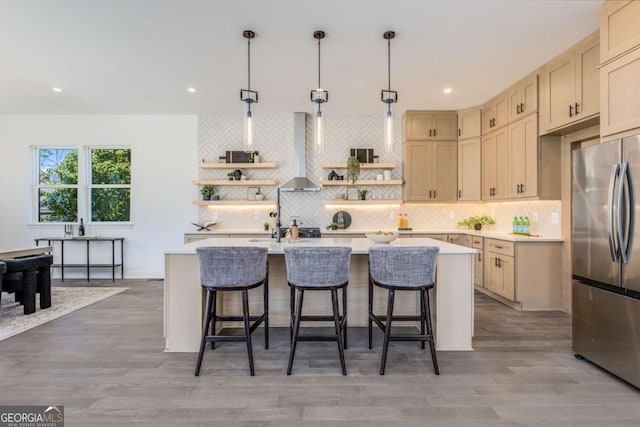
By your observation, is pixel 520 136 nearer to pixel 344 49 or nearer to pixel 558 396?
pixel 344 49

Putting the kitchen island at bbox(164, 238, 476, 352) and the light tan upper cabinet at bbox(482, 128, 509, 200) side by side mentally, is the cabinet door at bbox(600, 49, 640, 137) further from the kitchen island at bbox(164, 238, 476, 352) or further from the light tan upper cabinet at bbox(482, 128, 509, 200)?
the light tan upper cabinet at bbox(482, 128, 509, 200)

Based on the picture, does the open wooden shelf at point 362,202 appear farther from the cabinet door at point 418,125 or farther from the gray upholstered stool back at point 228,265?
the gray upholstered stool back at point 228,265

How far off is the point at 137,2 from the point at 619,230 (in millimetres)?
3960

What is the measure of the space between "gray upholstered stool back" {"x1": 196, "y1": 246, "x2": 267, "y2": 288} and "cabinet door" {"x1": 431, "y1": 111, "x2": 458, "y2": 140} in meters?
4.18

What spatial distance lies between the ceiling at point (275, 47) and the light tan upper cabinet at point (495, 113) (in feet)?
0.65

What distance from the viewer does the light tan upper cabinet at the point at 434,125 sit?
5.42m

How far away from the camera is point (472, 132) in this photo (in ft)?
17.2

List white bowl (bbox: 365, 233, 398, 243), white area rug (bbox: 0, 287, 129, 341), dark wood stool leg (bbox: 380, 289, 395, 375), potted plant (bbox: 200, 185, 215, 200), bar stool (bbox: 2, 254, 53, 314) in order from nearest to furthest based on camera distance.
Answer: dark wood stool leg (bbox: 380, 289, 395, 375), white bowl (bbox: 365, 233, 398, 243), white area rug (bbox: 0, 287, 129, 341), bar stool (bbox: 2, 254, 53, 314), potted plant (bbox: 200, 185, 215, 200)

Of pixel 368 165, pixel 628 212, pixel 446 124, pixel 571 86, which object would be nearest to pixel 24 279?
pixel 368 165

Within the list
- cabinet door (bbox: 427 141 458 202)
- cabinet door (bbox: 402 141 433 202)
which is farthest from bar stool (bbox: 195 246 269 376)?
cabinet door (bbox: 427 141 458 202)

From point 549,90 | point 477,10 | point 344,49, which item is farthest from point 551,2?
point 344,49

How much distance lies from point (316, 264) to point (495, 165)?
3734 millimetres

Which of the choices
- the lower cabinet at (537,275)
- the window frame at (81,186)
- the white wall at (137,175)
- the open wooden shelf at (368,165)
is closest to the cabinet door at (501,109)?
the open wooden shelf at (368,165)

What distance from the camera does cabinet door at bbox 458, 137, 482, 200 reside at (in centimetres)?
518
